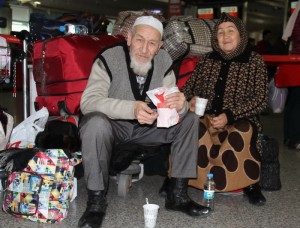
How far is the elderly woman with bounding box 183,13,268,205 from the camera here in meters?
2.67

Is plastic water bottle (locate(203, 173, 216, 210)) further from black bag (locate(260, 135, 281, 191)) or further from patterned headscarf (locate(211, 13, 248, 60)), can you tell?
patterned headscarf (locate(211, 13, 248, 60))

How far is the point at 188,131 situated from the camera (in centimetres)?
239

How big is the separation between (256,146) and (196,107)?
0.53 metres

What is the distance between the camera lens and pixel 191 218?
2.39 m

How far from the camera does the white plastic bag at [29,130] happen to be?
8.75 ft

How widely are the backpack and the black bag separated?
1.40 m

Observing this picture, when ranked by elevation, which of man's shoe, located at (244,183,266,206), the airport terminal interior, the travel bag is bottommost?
the airport terminal interior

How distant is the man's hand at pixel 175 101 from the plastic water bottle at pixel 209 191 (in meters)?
0.56

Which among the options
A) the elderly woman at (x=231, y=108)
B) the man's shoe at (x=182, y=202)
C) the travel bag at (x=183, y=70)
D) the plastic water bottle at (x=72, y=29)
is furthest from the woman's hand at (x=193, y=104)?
the plastic water bottle at (x=72, y=29)

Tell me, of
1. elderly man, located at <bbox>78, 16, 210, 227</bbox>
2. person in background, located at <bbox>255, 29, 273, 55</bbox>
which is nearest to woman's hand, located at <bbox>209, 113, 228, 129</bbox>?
elderly man, located at <bbox>78, 16, 210, 227</bbox>

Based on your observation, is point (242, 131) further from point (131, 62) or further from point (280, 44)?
point (280, 44)

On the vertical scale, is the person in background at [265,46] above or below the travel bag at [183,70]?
above

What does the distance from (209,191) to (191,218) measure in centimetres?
22

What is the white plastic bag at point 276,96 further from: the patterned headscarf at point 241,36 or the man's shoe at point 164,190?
the man's shoe at point 164,190
